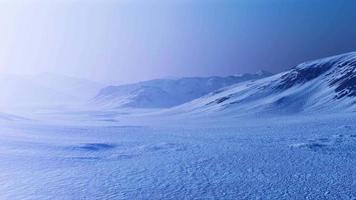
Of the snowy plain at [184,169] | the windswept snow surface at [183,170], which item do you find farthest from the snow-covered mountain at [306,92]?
the windswept snow surface at [183,170]

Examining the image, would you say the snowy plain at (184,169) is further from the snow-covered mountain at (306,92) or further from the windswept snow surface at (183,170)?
the snow-covered mountain at (306,92)

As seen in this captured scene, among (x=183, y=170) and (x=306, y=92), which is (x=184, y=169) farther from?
(x=306, y=92)

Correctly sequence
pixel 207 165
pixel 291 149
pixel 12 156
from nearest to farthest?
pixel 207 165 < pixel 12 156 < pixel 291 149

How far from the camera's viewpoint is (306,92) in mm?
111250

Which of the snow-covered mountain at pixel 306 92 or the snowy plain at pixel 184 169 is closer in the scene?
the snowy plain at pixel 184 169

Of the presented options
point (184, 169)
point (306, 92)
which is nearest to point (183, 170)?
point (184, 169)

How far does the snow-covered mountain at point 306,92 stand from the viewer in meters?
94.5

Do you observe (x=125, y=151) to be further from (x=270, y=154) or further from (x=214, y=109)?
(x=214, y=109)

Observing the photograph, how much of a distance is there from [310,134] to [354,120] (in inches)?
572

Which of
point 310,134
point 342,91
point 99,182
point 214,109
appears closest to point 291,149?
point 310,134

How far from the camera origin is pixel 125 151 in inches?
1519

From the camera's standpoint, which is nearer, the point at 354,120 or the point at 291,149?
the point at 291,149

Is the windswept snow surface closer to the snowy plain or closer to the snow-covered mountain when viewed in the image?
the snowy plain

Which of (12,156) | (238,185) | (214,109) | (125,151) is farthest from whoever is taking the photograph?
(214,109)
